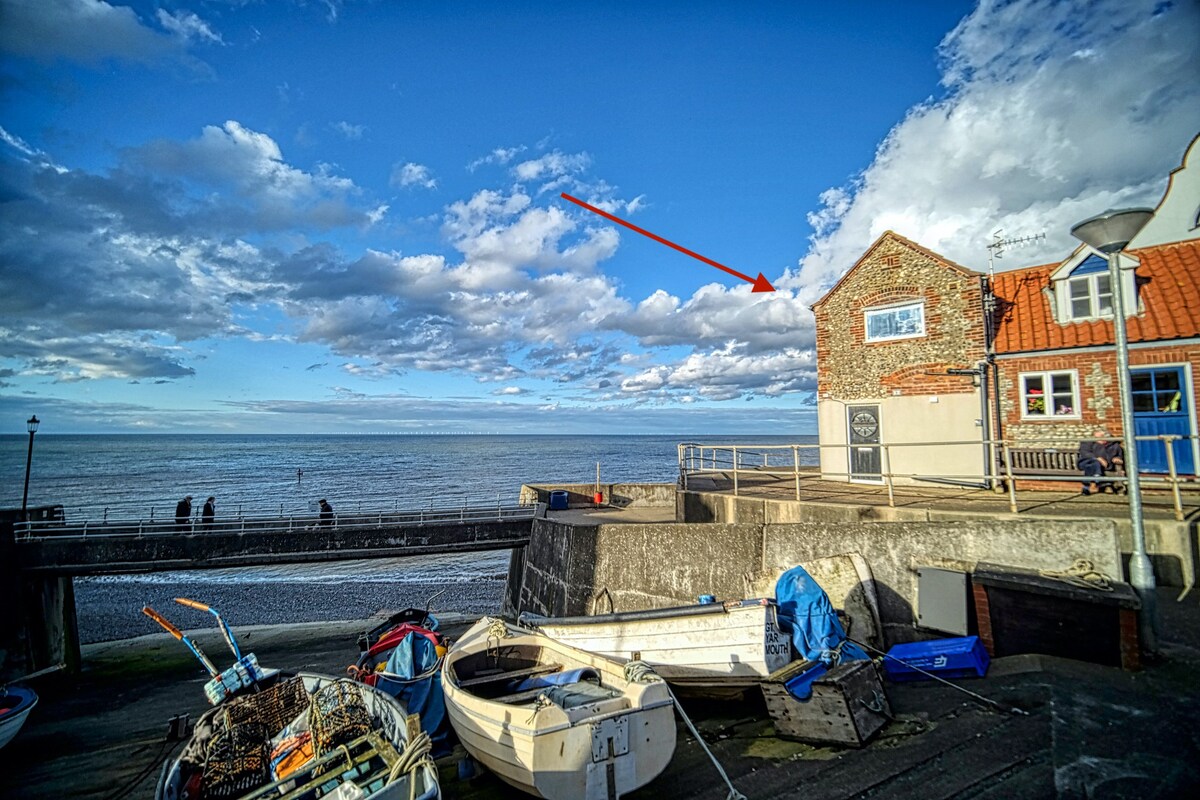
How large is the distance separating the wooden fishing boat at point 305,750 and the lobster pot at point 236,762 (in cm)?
1

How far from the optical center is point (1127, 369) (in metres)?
6.15

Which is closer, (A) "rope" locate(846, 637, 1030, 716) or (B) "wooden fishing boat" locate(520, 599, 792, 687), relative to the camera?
(A) "rope" locate(846, 637, 1030, 716)

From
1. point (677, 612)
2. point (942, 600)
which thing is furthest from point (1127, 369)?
point (677, 612)

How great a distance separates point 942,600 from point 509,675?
6.64 meters

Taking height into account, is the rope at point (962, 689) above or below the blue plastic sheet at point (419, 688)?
above

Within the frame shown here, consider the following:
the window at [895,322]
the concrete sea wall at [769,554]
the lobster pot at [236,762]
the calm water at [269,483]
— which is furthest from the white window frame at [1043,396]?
the calm water at [269,483]

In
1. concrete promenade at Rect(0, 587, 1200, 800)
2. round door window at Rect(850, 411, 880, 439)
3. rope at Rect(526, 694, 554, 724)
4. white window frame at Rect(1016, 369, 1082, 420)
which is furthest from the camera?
round door window at Rect(850, 411, 880, 439)

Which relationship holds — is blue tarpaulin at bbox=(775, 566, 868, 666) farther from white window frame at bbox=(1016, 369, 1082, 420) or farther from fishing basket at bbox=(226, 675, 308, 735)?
white window frame at bbox=(1016, 369, 1082, 420)

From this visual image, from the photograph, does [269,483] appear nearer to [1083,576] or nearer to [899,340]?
[899,340]

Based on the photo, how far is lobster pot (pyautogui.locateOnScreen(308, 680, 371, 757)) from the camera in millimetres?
6148

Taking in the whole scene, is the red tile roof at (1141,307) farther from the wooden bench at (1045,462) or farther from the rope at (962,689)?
the rope at (962,689)

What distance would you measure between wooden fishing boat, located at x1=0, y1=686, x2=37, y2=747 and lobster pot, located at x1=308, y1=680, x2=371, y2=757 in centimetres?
782

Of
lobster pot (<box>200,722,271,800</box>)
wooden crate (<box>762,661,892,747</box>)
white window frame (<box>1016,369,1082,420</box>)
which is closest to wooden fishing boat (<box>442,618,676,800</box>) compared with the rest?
wooden crate (<box>762,661,892,747</box>)

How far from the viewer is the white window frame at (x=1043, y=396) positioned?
12.4 metres
